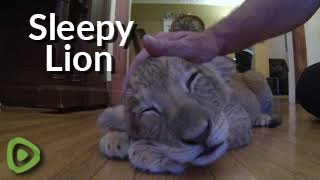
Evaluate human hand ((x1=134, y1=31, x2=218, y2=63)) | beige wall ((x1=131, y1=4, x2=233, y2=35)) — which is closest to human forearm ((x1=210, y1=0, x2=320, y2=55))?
human hand ((x1=134, y1=31, x2=218, y2=63))

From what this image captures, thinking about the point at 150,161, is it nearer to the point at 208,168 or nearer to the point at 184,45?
the point at 208,168

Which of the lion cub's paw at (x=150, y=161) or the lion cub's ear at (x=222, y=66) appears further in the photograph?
the lion cub's ear at (x=222, y=66)

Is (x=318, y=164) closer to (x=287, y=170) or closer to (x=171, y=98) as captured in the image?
(x=287, y=170)

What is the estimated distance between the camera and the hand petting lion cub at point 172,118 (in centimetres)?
65

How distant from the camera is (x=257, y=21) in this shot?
30.3 inches

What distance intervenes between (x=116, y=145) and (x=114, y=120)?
127mm

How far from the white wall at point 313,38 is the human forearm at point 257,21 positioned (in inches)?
114

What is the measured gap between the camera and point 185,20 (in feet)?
20.5

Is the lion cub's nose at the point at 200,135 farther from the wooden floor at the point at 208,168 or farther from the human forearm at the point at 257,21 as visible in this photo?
the human forearm at the point at 257,21

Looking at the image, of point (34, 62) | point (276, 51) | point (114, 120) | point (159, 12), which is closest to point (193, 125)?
point (114, 120)

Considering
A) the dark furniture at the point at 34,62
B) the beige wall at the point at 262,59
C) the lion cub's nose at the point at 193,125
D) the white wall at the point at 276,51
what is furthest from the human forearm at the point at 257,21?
the white wall at the point at 276,51

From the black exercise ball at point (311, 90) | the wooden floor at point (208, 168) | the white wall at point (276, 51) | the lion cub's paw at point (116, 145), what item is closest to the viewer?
the wooden floor at point (208, 168)

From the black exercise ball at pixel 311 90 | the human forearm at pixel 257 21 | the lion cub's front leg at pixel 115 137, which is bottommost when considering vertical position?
the lion cub's front leg at pixel 115 137

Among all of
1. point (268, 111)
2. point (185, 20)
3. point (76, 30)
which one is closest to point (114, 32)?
point (76, 30)
